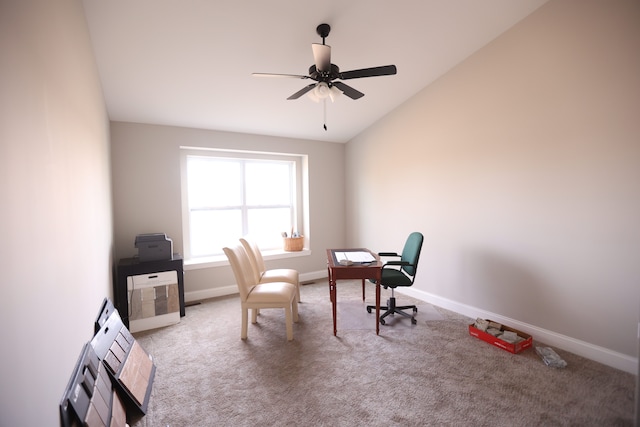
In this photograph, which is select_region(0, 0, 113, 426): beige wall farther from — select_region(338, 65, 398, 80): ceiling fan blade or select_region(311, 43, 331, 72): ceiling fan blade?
select_region(338, 65, 398, 80): ceiling fan blade

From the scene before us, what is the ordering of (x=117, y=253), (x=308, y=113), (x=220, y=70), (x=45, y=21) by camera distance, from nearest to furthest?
(x=45, y=21), (x=220, y=70), (x=117, y=253), (x=308, y=113)

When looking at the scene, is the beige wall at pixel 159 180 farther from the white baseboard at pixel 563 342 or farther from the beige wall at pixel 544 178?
the white baseboard at pixel 563 342

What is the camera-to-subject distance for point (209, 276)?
3912 mm

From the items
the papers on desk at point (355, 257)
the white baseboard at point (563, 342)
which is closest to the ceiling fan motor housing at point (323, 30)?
the papers on desk at point (355, 257)

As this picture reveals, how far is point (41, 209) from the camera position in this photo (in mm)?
1056

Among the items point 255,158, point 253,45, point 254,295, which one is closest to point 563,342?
point 254,295

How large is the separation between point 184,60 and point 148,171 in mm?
1638

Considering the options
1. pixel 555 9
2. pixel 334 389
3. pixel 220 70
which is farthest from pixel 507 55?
pixel 334 389

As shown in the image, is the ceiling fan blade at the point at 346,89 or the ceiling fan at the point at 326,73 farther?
the ceiling fan blade at the point at 346,89

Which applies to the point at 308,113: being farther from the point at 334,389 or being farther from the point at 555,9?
the point at 334,389

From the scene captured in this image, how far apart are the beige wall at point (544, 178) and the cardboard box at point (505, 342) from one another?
16 cm

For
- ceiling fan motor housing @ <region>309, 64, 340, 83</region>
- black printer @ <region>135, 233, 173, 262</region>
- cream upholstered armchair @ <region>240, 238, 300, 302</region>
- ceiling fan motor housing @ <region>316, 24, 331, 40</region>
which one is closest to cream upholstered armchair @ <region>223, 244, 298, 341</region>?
cream upholstered armchair @ <region>240, 238, 300, 302</region>

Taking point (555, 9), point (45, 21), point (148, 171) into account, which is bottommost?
point (148, 171)

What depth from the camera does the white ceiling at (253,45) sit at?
6.86 ft
